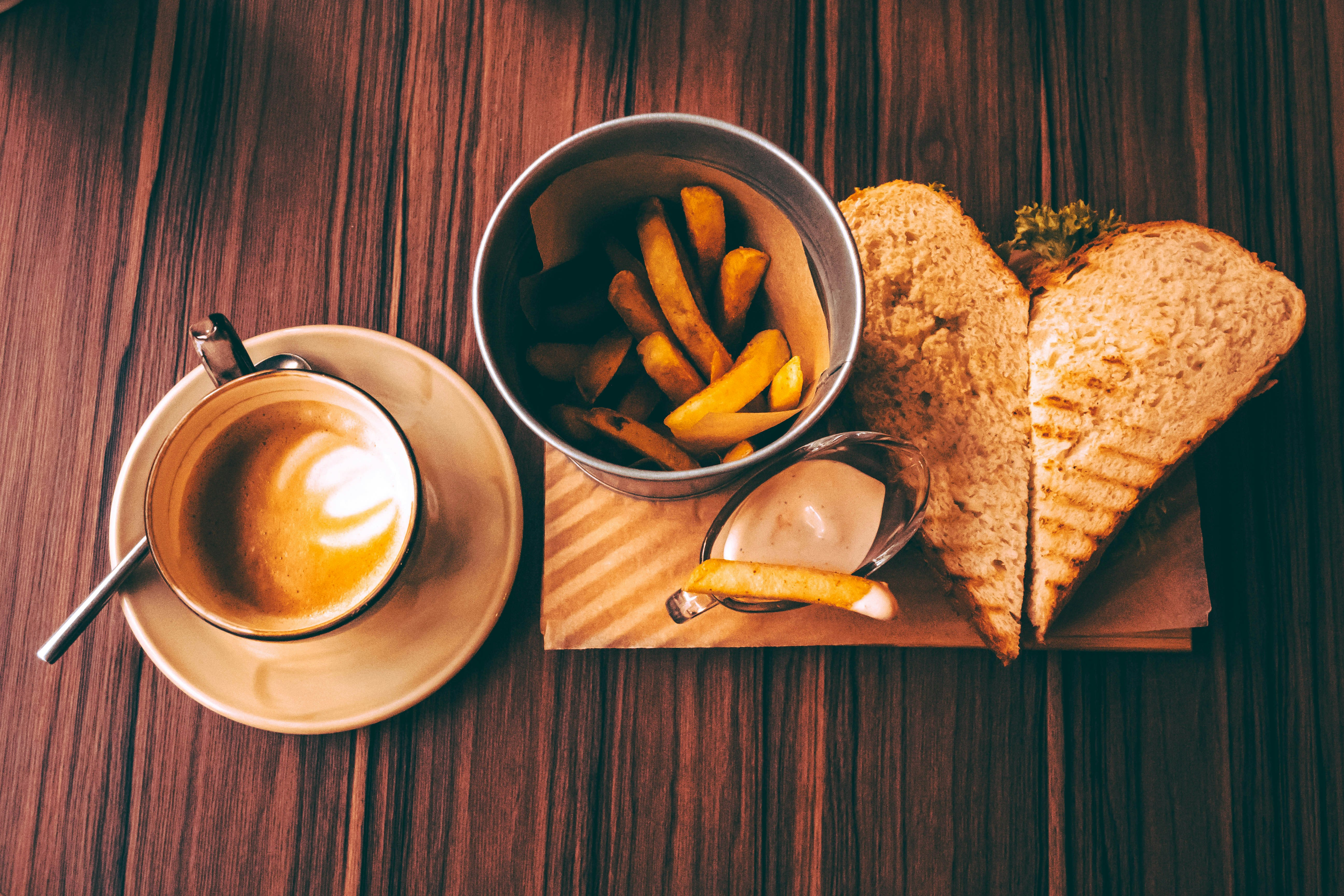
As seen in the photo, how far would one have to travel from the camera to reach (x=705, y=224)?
2.29ft

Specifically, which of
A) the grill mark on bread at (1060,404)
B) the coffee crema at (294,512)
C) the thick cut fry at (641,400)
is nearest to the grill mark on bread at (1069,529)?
the grill mark on bread at (1060,404)

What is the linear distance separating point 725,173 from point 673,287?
0.12 metres

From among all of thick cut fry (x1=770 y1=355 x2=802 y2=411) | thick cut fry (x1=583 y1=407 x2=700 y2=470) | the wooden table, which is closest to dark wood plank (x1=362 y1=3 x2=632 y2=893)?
the wooden table

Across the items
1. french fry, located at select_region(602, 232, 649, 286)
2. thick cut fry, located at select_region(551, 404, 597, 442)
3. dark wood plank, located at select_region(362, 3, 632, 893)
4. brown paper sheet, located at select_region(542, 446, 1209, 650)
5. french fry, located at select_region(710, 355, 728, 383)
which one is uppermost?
french fry, located at select_region(602, 232, 649, 286)

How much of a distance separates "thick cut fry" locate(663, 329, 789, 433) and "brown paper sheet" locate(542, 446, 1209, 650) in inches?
8.8

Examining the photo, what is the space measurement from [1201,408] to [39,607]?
1524mm

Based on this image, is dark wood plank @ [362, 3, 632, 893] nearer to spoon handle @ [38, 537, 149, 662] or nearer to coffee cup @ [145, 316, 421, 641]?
coffee cup @ [145, 316, 421, 641]

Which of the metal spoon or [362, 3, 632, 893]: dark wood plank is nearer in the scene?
the metal spoon

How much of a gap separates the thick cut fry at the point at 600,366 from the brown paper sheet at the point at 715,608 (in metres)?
0.20

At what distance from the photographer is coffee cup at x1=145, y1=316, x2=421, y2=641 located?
0.73m

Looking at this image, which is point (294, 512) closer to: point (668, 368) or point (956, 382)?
point (668, 368)

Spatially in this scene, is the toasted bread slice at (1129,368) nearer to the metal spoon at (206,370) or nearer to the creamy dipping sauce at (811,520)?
the creamy dipping sauce at (811,520)

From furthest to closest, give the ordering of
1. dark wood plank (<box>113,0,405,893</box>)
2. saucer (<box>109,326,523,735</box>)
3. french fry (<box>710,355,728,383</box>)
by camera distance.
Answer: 1. dark wood plank (<box>113,0,405,893</box>)
2. saucer (<box>109,326,523,735</box>)
3. french fry (<box>710,355,728,383</box>)

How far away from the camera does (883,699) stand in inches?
36.9
